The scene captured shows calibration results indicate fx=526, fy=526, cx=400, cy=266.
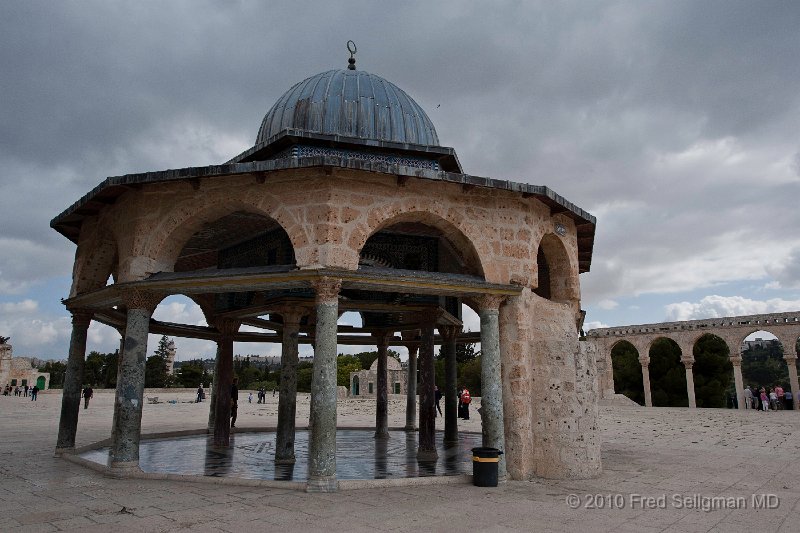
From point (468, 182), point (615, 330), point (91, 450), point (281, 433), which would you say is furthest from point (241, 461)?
point (615, 330)

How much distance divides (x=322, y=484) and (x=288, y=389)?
4.29m

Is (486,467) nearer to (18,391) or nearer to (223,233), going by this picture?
(223,233)

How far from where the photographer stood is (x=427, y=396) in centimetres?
1275

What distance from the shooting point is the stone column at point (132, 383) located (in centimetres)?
827

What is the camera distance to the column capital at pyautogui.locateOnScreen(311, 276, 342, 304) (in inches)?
316

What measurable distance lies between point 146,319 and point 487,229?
608cm

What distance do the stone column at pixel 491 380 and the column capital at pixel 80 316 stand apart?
27.4ft

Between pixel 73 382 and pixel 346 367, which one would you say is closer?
pixel 73 382

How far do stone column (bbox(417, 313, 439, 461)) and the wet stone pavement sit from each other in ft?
1.24

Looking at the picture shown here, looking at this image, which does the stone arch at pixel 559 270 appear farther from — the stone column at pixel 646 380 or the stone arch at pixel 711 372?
the stone arch at pixel 711 372

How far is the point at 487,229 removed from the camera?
9.32 metres

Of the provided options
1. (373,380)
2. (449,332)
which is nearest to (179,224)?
(449,332)

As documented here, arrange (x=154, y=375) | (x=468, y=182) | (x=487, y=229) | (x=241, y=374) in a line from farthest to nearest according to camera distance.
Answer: (x=241, y=374) → (x=154, y=375) → (x=487, y=229) → (x=468, y=182)

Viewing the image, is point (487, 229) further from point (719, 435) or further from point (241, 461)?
point (719, 435)
